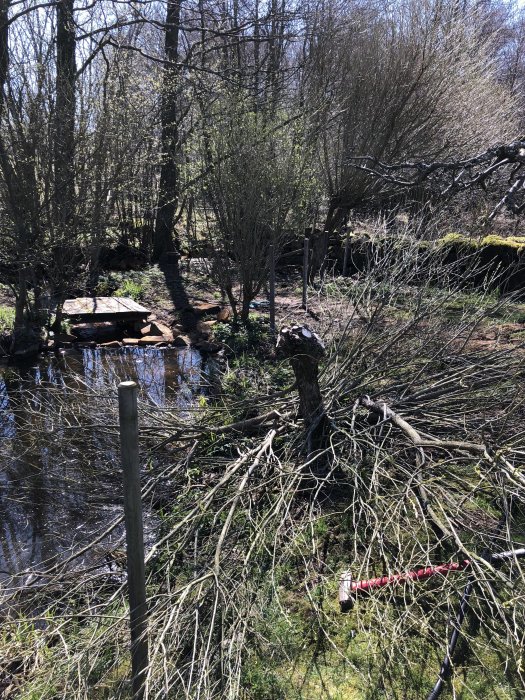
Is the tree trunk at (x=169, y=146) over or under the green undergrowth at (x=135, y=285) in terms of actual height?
over

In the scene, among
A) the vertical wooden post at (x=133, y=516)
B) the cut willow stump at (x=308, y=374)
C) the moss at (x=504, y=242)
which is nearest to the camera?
the vertical wooden post at (x=133, y=516)

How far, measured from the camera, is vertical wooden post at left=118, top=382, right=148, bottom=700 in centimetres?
193

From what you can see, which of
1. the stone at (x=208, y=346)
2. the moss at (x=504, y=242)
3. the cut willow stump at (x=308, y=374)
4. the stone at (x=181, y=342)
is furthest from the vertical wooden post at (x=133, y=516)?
the moss at (x=504, y=242)

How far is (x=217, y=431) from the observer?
14.6ft

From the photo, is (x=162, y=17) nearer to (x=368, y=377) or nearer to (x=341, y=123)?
(x=341, y=123)

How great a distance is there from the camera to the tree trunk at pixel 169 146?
1170cm

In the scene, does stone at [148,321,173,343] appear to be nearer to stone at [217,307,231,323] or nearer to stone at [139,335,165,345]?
stone at [139,335,165,345]

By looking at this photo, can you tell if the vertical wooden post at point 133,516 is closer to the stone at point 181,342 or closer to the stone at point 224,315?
the stone at point 181,342

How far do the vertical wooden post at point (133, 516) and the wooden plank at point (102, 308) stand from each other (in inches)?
311

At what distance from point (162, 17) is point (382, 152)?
6683 millimetres

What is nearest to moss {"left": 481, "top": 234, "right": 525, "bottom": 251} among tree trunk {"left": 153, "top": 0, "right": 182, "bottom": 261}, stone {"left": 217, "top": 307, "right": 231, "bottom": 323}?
stone {"left": 217, "top": 307, "right": 231, "bottom": 323}

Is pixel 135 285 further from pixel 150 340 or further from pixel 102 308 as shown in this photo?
pixel 150 340

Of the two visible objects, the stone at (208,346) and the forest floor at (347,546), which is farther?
the stone at (208,346)

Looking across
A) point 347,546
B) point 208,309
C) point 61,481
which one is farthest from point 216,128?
point 347,546
